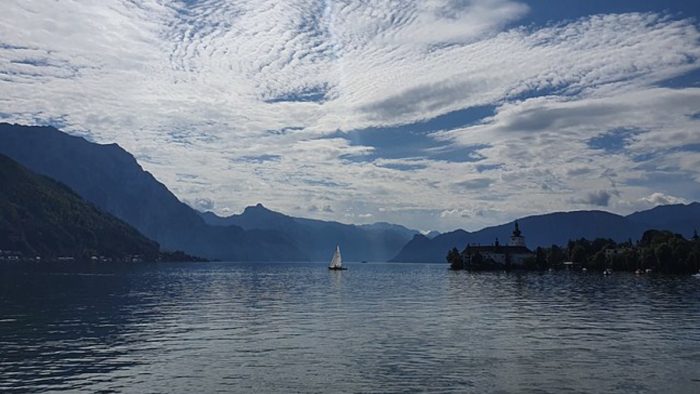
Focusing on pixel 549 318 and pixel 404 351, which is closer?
pixel 404 351

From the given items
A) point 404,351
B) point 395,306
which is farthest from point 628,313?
point 404,351

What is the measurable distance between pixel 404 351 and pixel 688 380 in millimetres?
22032

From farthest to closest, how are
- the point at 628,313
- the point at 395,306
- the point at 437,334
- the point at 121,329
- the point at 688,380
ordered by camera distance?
the point at 395,306, the point at 628,313, the point at 121,329, the point at 437,334, the point at 688,380

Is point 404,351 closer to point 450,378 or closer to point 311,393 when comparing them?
point 450,378

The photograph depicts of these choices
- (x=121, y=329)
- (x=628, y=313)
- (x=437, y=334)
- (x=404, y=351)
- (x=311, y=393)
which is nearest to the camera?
(x=311, y=393)

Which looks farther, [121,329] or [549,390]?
[121,329]

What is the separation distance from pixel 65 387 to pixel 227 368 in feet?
37.3

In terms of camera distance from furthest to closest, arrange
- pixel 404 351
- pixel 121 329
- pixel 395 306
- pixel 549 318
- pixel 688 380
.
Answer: pixel 395 306 → pixel 549 318 → pixel 121 329 → pixel 404 351 → pixel 688 380

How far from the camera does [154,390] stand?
42.1 m

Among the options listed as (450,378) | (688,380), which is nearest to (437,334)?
(450,378)

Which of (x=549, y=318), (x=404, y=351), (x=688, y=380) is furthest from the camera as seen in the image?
(x=549, y=318)

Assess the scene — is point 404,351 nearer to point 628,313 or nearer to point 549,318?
point 549,318

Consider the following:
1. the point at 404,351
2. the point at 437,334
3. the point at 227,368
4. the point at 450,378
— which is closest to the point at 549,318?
the point at 437,334

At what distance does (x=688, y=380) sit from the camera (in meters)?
44.7
